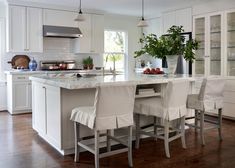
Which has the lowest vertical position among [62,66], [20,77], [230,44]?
[20,77]

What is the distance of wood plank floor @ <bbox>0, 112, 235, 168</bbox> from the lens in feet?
→ 9.93

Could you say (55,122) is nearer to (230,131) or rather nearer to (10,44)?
(230,131)

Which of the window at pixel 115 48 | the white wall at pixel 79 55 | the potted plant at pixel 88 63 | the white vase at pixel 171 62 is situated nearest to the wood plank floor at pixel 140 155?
the white vase at pixel 171 62

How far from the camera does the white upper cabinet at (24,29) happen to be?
5945 mm

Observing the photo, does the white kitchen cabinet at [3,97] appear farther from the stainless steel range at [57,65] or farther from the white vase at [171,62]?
the white vase at [171,62]

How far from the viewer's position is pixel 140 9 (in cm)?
696

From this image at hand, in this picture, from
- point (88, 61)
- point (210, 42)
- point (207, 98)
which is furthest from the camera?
point (88, 61)

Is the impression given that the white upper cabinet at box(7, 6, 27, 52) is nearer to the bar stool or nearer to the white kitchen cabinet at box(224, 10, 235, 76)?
the bar stool

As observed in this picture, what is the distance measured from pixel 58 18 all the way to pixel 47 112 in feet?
11.3

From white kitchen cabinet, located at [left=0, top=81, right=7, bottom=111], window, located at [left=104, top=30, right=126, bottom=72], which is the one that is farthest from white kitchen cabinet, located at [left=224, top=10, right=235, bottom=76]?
white kitchen cabinet, located at [left=0, top=81, right=7, bottom=111]

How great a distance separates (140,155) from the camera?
3350 mm

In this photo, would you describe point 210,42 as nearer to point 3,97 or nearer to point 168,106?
point 168,106

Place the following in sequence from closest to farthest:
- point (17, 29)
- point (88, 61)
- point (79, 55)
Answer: point (17, 29) → point (88, 61) → point (79, 55)

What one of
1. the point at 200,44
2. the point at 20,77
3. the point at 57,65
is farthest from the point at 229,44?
the point at 20,77
